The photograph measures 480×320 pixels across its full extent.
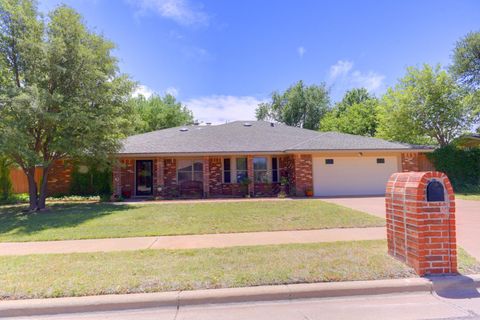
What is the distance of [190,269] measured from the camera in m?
4.75

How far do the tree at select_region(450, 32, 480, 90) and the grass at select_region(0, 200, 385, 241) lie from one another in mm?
19911

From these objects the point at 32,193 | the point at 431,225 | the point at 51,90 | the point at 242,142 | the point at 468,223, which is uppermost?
the point at 51,90

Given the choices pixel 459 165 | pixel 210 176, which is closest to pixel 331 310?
pixel 210 176

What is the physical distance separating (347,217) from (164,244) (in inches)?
218

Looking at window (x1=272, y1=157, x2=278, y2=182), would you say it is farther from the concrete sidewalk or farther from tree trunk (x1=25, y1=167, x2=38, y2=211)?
tree trunk (x1=25, y1=167, x2=38, y2=211)

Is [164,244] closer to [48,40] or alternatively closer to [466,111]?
[48,40]

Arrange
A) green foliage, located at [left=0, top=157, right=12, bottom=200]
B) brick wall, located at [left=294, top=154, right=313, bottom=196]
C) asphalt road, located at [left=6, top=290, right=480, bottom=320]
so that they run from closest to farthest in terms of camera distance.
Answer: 1. asphalt road, located at [left=6, top=290, right=480, bottom=320]
2. green foliage, located at [left=0, top=157, right=12, bottom=200]
3. brick wall, located at [left=294, top=154, right=313, bottom=196]

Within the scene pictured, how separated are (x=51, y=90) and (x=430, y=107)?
Result: 2180 cm

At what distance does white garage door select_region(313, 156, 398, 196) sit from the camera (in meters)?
16.0

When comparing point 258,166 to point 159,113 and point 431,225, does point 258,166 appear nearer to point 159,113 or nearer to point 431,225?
point 431,225

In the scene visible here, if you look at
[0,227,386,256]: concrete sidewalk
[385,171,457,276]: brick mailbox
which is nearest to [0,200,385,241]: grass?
[0,227,386,256]: concrete sidewalk

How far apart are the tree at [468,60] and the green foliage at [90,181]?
26.1 m

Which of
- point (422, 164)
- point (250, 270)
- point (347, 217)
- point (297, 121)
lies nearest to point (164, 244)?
point (250, 270)

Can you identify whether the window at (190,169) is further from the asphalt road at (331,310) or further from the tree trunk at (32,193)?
the asphalt road at (331,310)
